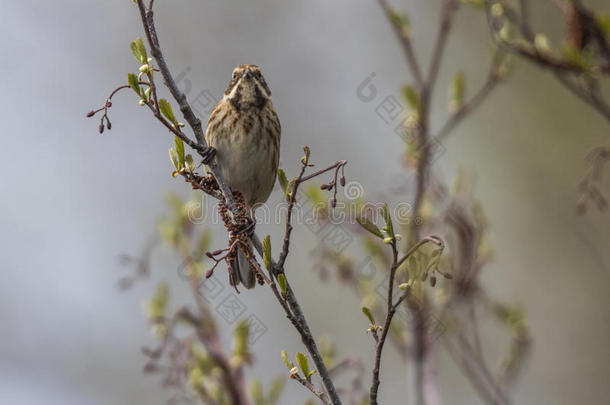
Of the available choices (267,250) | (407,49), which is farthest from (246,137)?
(267,250)

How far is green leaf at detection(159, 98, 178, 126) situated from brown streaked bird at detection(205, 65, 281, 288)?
1.90m

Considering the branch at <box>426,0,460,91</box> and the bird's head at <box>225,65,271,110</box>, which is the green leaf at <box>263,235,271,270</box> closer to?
the branch at <box>426,0,460,91</box>

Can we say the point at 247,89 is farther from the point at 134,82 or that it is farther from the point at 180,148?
the point at 134,82

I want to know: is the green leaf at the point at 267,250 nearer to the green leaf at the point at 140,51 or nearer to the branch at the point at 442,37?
the green leaf at the point at 140,51

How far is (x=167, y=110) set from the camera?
159 inches

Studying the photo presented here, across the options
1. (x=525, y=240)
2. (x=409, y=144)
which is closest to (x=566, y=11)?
(x=409, y=144)

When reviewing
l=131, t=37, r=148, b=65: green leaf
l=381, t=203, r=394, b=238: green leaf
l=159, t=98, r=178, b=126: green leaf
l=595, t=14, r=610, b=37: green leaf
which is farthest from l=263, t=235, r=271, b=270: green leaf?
l=595, t=14, r=610, b=37: green leaf

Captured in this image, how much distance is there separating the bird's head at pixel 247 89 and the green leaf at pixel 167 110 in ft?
6.99

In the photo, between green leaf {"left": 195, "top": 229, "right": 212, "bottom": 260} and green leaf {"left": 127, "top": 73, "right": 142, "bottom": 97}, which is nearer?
green leaf {"left": 127, "top": 73, "right": 142, "bottom": 97}

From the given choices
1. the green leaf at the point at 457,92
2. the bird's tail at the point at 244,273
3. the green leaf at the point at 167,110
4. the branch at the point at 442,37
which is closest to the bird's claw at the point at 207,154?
the green leaf at the point at 167,110

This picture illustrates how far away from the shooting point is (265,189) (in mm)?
6453

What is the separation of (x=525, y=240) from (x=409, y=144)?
6835mm

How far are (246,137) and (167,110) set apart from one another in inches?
79.8

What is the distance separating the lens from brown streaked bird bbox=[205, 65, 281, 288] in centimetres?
601
